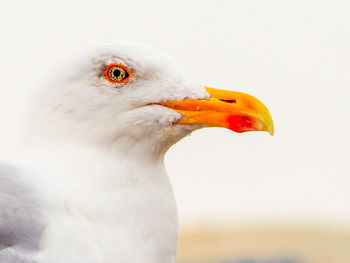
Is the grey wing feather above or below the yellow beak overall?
below

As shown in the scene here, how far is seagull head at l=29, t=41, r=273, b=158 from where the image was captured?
1782mm

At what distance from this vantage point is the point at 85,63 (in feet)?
5.89

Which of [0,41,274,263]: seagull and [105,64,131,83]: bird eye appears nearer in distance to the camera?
[0,41,274,263]: seagull

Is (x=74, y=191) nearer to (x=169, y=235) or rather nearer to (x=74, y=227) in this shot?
(x=74, y=227)

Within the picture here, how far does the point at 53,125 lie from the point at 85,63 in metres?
0.19

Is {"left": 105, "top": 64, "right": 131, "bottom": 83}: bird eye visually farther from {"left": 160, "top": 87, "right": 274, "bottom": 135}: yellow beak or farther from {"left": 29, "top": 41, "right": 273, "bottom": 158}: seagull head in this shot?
{"left": 160, "top": 87, "right": 274, "bottom": 135}: yellow beak

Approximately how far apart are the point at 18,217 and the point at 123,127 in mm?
406

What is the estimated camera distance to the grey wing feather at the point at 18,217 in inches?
58.6

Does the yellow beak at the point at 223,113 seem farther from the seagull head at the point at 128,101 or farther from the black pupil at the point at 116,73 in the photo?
the black pupil at the point at 116,73

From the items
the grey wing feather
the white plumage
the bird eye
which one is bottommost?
the grey wing feather

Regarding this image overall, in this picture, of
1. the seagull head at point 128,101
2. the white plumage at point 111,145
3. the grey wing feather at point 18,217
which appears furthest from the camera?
the seagull head at point 128,101

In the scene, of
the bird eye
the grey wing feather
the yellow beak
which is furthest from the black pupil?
the grey wing feather

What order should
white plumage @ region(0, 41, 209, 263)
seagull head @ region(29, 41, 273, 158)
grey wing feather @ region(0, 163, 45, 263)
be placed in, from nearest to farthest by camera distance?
1. grey wing feather @ region(0, 163, 45, 263)
2. white plumage @ region(0, 41, 209, 263)
3. seagull head @ region(29, 41, 273, 158)

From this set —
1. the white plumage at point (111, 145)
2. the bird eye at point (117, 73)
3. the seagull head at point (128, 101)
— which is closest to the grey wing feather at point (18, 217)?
the white plumage at point (111, 145)
